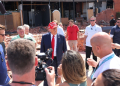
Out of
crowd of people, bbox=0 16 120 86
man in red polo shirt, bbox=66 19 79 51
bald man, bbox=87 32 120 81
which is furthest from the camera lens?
man in red polo shirt, bbox=66 19 79 51

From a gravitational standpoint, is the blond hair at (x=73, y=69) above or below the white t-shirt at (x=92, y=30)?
below

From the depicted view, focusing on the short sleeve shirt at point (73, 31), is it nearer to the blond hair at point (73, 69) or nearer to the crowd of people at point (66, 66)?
the crowd of people at point (66, 66)

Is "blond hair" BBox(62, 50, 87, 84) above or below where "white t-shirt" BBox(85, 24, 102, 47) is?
below

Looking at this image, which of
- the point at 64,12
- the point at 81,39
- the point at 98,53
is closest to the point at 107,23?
the point at 64,12

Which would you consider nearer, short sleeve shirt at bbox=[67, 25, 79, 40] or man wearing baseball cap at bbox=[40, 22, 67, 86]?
man wearing baseball cap at bbox=[40, 22, 67, 86]

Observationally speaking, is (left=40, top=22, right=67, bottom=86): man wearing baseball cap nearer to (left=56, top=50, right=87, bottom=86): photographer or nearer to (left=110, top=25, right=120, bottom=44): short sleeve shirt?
(left=56, top=50, right=87, bottom=86): photographer

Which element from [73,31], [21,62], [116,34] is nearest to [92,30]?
[116,34]

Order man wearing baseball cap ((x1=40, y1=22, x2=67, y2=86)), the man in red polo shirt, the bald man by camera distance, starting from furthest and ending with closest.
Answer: the man in red polo shirt → man wearing baseball cap ((x1=40, y1=22, x2=67, y2=86)) → the bald man

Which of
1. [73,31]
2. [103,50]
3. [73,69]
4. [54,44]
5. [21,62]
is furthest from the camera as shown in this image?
[73,31]

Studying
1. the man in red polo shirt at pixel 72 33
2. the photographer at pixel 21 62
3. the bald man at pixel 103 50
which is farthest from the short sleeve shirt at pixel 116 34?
the photographer at pixel 21 62

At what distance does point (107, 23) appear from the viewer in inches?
755

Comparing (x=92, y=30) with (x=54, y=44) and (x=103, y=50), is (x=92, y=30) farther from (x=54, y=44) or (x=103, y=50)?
(x=103, y=50)

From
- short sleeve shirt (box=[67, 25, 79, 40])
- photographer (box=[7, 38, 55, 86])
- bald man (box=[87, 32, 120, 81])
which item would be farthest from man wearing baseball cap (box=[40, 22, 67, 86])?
short sleeve shirt (box=[67, 25, 79, 40])

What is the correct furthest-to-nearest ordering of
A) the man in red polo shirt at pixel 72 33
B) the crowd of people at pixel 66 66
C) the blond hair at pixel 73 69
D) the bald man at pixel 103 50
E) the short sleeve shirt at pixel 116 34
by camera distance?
the man in red polo shirt at pixel 72 33, the short sleeve shirt at pixel 116 34, the bald man at pixel 103 50, the blond hair at pixel 73 69, the crowd of people at pixel 66 66
